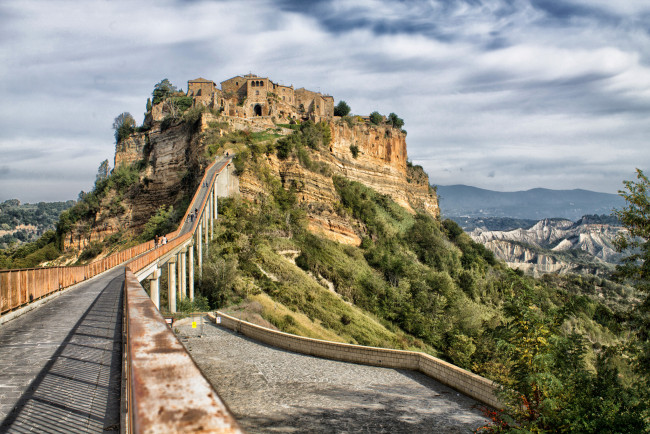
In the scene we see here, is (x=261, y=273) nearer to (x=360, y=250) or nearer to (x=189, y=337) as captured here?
(x=189, y=337)

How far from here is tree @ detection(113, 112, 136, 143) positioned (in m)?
59.2

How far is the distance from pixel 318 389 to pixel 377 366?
364cm

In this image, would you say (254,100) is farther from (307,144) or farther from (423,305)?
(423,305)

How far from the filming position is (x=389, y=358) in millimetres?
17641

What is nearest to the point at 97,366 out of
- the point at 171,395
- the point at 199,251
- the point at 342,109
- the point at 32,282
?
the point at 171,395

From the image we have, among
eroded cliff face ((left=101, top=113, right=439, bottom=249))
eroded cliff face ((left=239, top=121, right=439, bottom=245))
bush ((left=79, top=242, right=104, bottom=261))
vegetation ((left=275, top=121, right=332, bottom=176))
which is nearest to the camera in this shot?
bush ((left=79, top=242, right=104, bottom=261))

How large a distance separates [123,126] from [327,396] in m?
56.2

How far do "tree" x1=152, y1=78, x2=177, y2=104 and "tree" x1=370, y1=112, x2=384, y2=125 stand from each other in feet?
113

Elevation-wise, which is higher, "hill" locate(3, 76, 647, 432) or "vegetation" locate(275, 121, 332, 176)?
"vegetation" locate(275, 121, 332, 176)

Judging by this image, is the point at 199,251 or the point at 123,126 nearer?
the point at 199,251

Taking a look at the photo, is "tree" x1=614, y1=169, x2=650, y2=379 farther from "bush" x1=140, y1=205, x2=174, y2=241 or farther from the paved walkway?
"bush" x1=140, y1=205, x2=174, y2=241

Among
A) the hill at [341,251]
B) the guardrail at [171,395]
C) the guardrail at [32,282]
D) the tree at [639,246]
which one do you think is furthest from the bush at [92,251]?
the guardrail at [171,395]

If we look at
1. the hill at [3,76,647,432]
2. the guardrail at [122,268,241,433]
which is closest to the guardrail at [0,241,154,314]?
the guardrail at [122,268,241,433]

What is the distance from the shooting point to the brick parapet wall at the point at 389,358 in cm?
1397
